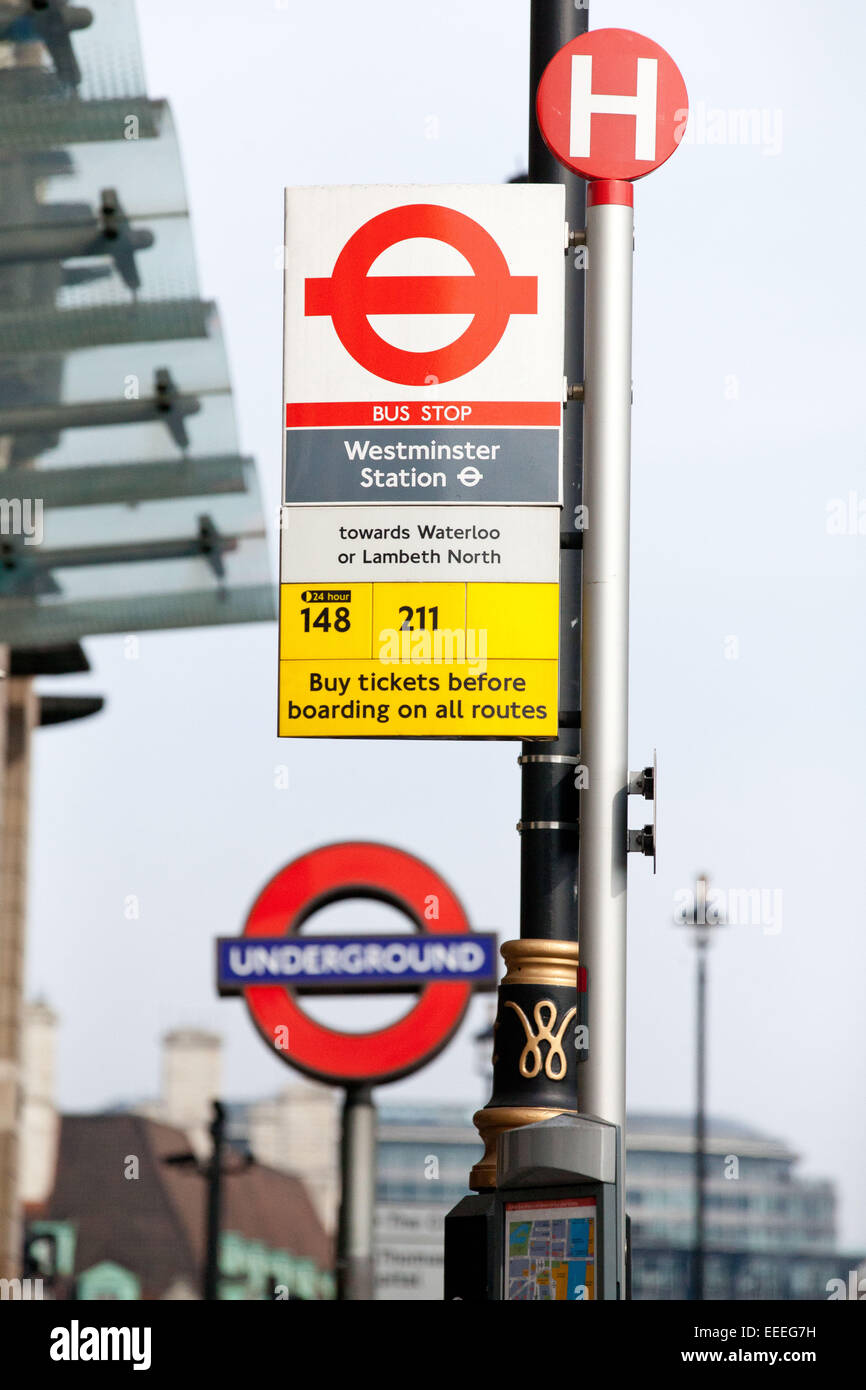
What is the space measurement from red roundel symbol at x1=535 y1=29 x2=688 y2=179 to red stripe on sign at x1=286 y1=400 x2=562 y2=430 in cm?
95

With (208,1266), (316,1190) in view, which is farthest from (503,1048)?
(316,1190)

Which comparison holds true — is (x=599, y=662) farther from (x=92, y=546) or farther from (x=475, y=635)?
(x=92, y=546)

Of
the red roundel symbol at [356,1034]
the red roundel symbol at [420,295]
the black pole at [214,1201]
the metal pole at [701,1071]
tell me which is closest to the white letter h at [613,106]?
the red roundel symbol at [420,295]

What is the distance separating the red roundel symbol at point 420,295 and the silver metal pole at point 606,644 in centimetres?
36

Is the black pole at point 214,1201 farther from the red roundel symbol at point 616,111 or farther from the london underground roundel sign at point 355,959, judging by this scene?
the red roundel symbol at point 616,111

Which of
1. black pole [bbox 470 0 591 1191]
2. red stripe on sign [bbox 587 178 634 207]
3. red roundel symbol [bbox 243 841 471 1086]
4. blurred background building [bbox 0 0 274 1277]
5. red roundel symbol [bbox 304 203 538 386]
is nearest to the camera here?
black pole [bbox 470 0 591 1191]

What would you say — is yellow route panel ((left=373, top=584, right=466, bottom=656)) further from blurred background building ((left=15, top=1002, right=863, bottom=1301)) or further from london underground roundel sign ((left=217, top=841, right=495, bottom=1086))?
blurred background building ((left=15, top=1002, right=863, bottom=1301))

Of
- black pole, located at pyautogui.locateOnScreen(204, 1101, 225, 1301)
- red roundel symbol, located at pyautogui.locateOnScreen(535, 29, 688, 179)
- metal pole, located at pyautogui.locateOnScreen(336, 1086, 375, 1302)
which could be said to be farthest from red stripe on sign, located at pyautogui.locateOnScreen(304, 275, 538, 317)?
black pole, located at pyautogui.locateOnScreen(204, 1101, 225, 1301)

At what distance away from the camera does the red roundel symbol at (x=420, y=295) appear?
788cm

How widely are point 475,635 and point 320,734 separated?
713 mm

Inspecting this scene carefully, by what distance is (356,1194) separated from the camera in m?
29.7

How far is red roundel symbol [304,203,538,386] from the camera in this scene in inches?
310
